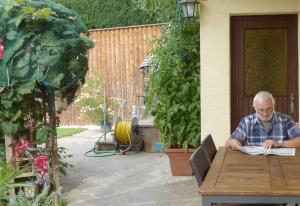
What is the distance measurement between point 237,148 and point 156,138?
16.8 ft

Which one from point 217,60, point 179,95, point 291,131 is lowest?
point 291,131

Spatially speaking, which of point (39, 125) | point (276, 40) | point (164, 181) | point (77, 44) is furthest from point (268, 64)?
point (39, 125)

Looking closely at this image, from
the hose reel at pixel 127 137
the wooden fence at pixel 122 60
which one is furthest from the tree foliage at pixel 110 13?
the hose reel at pixel 127 137

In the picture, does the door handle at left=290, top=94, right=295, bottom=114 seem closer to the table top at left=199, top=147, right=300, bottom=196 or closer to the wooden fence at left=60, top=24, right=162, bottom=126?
the table top at left=199, top=147, right=300, bottom=196

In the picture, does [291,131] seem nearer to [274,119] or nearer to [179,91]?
[274,119]

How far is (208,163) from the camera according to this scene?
376 cm

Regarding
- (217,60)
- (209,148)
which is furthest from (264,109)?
(217,60)

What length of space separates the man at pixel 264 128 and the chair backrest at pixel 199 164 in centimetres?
68

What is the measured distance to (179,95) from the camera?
6.81 meters

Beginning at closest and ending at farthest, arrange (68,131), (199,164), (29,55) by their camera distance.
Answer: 1. (199,164)
2. (29,55)
3. (68,131)

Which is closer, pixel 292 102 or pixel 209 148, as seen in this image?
pixel 209 148

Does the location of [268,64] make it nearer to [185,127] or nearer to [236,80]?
[236,80]

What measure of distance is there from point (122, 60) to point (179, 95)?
19.3 feet

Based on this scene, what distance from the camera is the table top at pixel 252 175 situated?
2.96m
